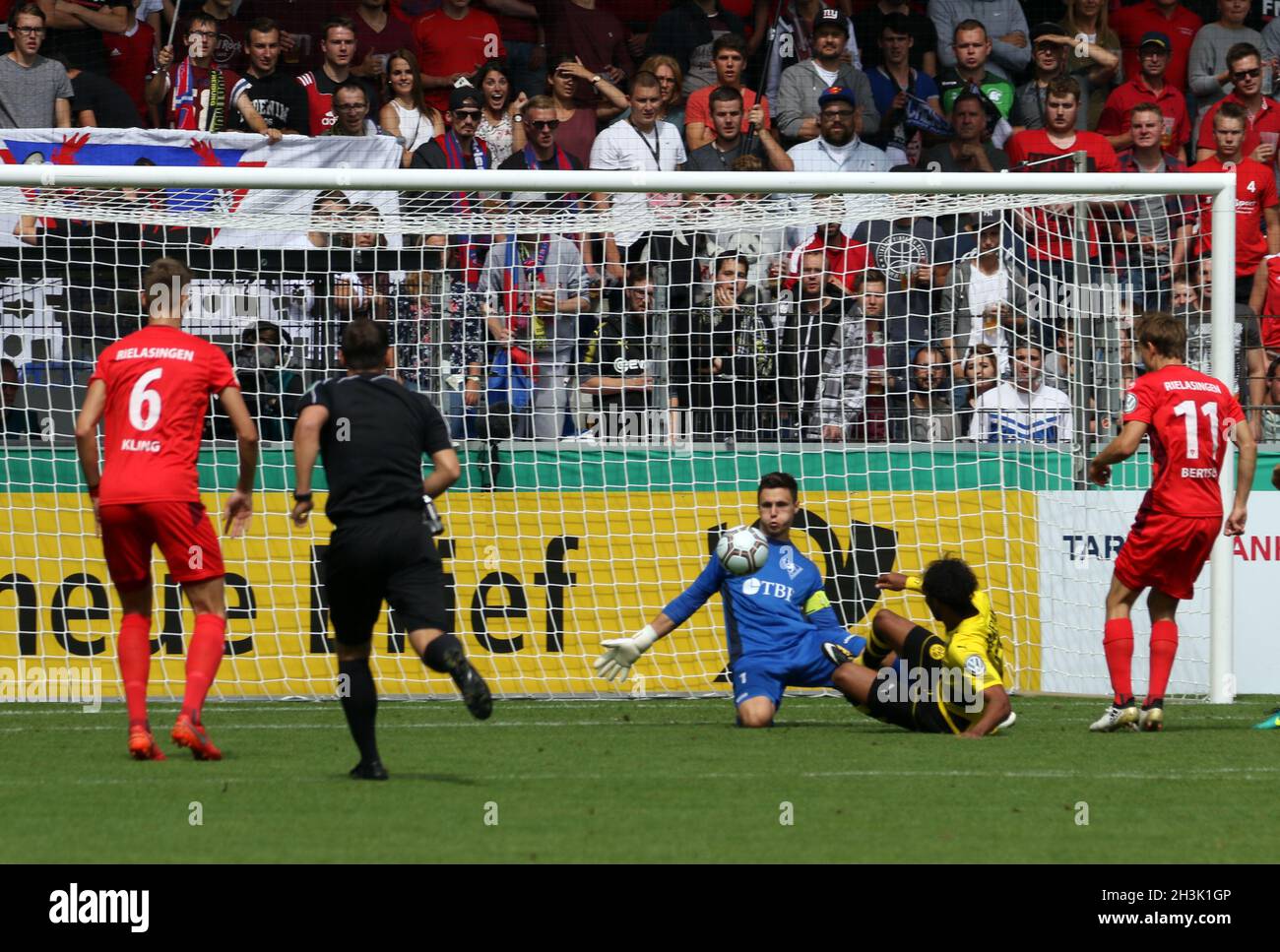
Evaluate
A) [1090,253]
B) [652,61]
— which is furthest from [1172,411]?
[652,61]

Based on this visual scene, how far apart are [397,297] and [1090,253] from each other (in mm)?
5004

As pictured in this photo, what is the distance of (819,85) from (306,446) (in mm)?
9241

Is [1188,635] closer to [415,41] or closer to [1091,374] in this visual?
[1091,374]

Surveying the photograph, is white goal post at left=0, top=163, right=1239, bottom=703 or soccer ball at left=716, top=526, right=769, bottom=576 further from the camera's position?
white goal post at left=0, top=163, right=1239, bottom=703

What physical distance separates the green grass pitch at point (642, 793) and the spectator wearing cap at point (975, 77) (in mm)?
7180

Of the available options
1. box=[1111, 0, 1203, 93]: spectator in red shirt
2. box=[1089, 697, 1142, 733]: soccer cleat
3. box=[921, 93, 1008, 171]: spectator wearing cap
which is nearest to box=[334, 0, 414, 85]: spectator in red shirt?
box=[921, 93, 1008, 171]: spectator wearing cap

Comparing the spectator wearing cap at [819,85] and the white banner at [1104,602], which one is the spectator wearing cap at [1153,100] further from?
the white banner at [1104,602]

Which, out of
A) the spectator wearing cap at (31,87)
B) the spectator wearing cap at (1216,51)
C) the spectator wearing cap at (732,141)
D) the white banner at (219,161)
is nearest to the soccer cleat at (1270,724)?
the white banner at (219,161)

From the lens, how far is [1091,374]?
39.9ft

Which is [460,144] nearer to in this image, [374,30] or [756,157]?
[374,30]

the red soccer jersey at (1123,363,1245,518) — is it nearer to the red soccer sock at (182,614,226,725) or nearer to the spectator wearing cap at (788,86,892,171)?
the red soccer sock at (182,614,226,725)

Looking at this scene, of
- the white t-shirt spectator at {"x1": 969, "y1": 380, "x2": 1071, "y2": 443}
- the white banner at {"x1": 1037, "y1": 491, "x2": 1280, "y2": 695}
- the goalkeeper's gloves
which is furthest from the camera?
the white t-shirt spectator at {"x1": 969, "y1": 380, "x2": 1071, "y2": 443}

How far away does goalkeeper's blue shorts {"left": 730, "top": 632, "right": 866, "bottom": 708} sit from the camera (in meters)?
9.55

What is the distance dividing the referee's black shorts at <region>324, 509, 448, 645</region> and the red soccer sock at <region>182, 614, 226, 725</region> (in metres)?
1.08
